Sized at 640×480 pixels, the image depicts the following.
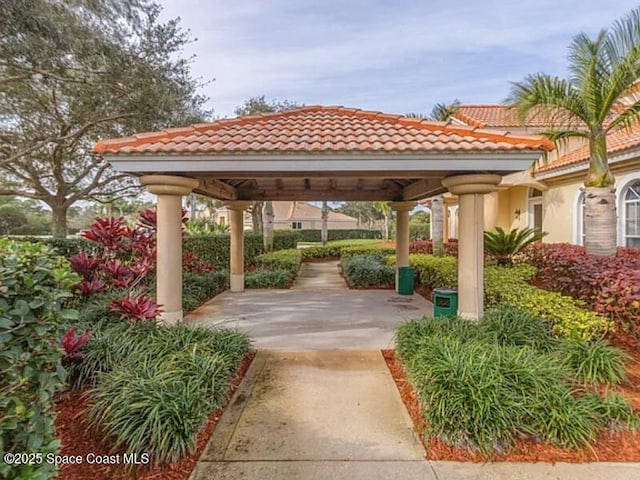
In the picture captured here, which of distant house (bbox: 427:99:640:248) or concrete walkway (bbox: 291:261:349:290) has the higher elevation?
distant house (bbox: 427:99:640:248)

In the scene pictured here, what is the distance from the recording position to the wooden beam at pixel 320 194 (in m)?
11.2

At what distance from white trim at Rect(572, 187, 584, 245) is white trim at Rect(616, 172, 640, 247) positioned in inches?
66.5

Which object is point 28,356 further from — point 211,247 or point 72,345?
point 211,247

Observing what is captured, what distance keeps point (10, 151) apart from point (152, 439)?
46.1ft

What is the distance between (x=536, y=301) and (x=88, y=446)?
261 inches

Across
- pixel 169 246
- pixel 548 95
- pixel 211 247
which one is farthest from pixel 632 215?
pixel 211 247

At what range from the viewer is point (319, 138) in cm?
609

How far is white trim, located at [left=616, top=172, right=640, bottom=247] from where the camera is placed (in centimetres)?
1007

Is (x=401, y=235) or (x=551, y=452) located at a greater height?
(x=401, y=235)

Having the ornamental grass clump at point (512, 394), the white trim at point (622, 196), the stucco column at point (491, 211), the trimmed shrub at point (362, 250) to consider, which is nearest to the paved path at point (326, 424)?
the ornamental grass clump at point (512, 394)

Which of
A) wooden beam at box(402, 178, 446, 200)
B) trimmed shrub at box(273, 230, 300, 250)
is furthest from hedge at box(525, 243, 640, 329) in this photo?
trimmed shrub at box(273, 230, 300, 250)

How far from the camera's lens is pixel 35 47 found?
27.4 ft

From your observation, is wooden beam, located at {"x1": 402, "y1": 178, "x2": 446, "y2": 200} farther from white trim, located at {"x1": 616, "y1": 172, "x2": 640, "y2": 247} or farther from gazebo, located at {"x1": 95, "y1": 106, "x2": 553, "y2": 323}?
white trim, located at {"x1": 616, "y1": 172, "x2": 640, "y2": 247}

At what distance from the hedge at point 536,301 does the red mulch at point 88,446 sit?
502 centimetres
